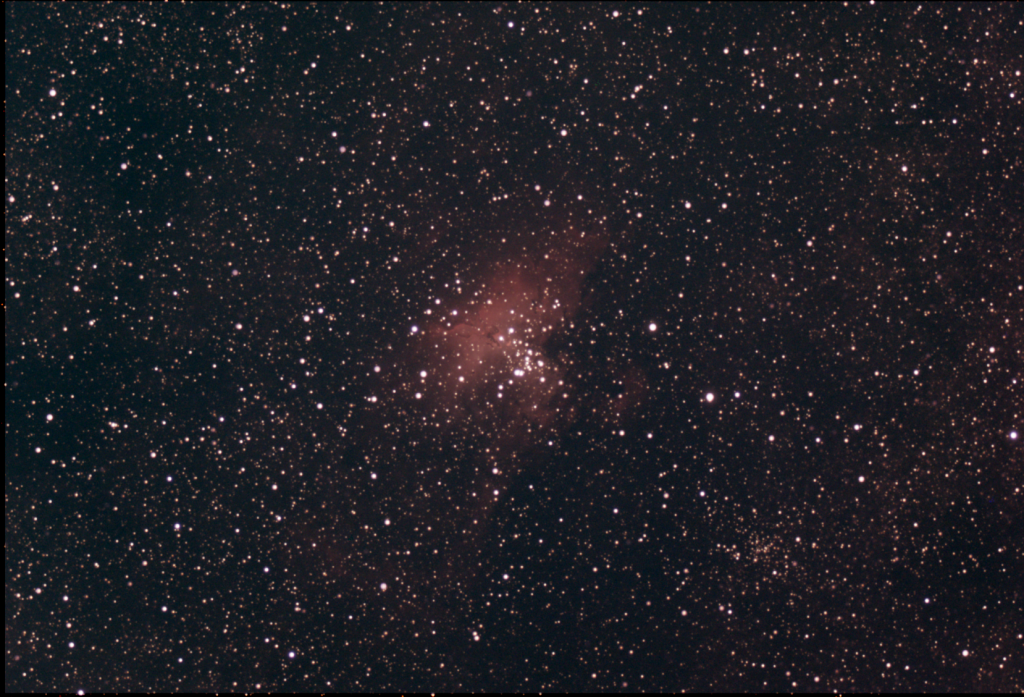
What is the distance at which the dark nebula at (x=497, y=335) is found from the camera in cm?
34

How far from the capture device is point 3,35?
Result: 347 mm

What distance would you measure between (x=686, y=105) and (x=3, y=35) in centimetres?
47

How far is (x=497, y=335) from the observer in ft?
1.12

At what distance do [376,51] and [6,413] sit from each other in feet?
1.17

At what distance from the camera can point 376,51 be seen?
13.4 inches

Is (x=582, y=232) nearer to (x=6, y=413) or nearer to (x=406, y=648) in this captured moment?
(x=406, y=648)

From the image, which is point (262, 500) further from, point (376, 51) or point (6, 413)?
point (376, 51)

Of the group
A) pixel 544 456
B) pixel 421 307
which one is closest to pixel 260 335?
pixel 421 307

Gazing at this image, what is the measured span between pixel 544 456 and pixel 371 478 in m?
0.12

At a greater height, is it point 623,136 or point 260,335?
point 623,136

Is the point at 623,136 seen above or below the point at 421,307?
above

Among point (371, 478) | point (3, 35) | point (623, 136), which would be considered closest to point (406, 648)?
point (371, 478)

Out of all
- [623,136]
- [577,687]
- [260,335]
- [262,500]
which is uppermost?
[623,136]

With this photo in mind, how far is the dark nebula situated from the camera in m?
0.34
